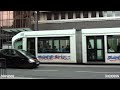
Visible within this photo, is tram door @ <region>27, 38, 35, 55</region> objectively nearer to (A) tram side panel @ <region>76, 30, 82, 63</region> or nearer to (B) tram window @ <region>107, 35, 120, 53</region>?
(A) tram side panel @ <region>76, 30, 82, 63</region>

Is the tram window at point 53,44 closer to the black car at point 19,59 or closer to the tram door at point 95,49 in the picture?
the tram door at point 95,49

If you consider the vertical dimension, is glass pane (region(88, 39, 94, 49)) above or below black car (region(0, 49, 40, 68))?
above

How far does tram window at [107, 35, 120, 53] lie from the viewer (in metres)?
18.6

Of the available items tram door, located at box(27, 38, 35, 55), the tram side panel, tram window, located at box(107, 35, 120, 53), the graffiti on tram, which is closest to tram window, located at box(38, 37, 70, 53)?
the graffiti on tram

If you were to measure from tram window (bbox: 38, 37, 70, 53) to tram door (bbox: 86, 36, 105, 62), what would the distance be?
1634 millimetres

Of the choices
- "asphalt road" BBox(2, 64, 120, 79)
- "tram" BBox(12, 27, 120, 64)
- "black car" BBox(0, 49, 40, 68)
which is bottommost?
"asphalt road" BBox(2, 64, 120, 79)

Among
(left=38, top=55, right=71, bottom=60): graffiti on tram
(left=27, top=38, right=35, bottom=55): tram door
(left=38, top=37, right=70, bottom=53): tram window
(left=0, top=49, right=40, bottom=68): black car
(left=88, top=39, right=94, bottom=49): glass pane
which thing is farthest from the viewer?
(left=27, top=38, right=35, bottom=55): tram door

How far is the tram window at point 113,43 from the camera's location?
18.6 meters

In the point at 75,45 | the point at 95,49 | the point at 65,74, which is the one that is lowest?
the point at 65,74

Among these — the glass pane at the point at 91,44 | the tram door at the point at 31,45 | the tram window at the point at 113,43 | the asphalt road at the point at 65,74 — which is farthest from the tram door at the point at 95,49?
the tram door at the point at 31,45

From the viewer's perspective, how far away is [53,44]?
20.1 meters

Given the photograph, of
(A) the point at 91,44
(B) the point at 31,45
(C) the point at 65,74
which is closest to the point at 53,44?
(B) the point at 31,45

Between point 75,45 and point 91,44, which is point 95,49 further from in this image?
point 75,45

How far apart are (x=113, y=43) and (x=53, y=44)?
15.0ft
